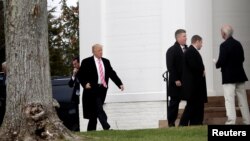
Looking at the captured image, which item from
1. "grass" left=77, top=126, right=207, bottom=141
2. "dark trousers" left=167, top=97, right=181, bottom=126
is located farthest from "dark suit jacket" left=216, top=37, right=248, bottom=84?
"grass" left=77, top=126, right=207, bottom=141

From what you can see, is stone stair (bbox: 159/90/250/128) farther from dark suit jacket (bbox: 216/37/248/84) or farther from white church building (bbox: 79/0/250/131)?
dark suit jacket (bbox: 216/37/248/84)

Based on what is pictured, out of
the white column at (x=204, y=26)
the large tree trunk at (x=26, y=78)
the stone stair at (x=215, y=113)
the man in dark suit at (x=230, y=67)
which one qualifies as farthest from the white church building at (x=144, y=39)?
the large tree trunk at (x=26, y=78)

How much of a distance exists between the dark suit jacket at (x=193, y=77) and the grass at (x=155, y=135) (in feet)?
6.16

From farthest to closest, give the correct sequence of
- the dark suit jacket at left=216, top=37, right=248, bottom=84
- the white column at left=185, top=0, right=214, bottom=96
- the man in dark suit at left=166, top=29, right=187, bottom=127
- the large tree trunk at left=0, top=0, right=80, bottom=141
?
the white column at left=185, top=0, right=214, bottom=96
the man in dark suit at left=166, top=29, right=187, bottom=127
the dark suit jacket at left=216, top=37, right=248, bottom=84
the large tree trunk at left=0, top=0, right=80, bottom=141

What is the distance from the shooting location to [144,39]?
16406 millimetres

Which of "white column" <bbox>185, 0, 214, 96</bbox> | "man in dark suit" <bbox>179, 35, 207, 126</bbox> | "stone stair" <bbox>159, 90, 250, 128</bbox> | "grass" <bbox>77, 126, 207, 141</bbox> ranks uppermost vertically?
"white column" <bbox>185, 0, 214, 96</bbox>

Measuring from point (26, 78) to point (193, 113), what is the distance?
4.18 metres

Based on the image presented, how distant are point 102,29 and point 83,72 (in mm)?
2523

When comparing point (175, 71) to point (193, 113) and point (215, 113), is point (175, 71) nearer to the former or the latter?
point (193, 113)

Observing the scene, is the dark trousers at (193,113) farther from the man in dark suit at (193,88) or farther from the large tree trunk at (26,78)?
the large tree trunk at (26,78)

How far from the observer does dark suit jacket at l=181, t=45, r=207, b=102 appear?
13.5m

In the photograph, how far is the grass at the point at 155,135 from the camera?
10.3m

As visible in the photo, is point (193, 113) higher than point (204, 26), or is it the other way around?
point (204, 26)

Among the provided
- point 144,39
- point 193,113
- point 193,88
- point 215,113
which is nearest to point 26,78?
point 193,88
